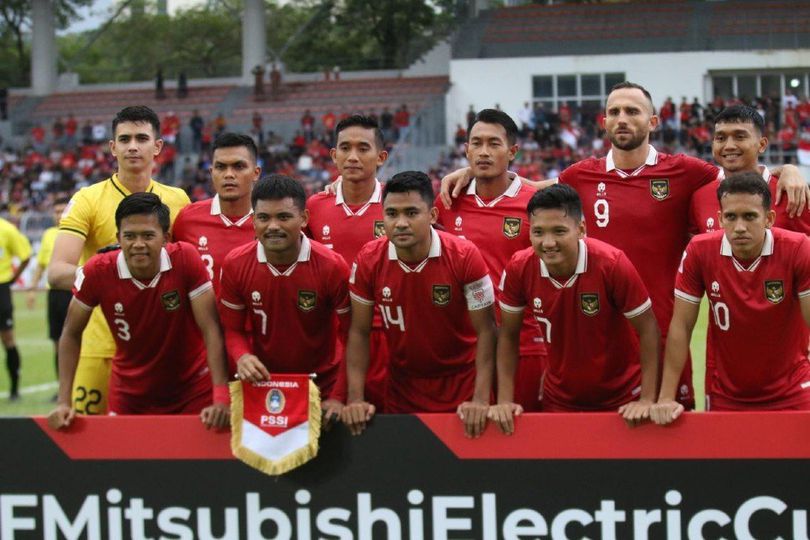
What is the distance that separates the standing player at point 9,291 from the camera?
11995 mm

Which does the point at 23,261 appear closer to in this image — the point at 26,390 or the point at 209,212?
the point at 26,390

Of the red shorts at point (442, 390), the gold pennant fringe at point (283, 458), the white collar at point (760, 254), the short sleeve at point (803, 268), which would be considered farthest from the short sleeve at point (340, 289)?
the short sleeve at point (803, 268)

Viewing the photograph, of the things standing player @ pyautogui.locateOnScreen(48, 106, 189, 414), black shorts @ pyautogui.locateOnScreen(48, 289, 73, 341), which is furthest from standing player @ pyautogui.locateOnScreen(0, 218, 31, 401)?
standing player @ pyautogui.locateOnScreen(48, 106, 189, 414)

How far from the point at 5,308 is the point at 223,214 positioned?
6832 mm

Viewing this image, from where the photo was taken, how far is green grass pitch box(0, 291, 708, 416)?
36.7 ft

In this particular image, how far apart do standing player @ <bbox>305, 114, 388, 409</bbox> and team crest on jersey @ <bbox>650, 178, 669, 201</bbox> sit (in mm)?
1477

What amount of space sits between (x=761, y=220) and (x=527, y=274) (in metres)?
1.09

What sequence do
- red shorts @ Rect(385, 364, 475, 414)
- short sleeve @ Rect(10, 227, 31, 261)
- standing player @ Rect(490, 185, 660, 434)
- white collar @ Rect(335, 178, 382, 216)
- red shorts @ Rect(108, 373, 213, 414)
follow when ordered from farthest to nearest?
1. short sleeve @ Rect(10, 227, 31, 261)
2. white collar @ Rect(335, 178, 382, 216)
3. red shorts @ Rect(108, 373, 213, 414)
4. red shorts @ Rect(385, 364, 475, 414)
5. standing player @ Rect(490, 185, 660, 434)

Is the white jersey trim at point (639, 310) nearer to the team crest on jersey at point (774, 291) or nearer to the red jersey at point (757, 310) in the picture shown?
the red jersey at point (757, 310)

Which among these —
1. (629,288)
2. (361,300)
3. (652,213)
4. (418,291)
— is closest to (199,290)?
(361,300)

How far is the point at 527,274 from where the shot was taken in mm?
5367

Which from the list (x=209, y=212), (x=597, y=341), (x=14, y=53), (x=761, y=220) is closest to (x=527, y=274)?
(x=597, y=341)

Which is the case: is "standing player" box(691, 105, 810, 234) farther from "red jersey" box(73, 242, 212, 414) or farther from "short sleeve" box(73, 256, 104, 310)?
"short sleeve" box(73, 256, 104, 310)

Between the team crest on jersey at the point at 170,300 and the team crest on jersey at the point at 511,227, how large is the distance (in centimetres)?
184
